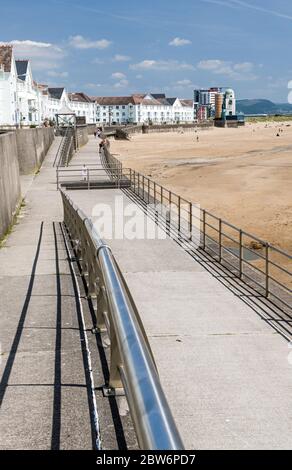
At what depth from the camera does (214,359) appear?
6574 mm

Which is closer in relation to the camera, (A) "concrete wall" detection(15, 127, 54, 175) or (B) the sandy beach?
(B) the sandy beach

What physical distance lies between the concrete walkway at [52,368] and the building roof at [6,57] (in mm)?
67293

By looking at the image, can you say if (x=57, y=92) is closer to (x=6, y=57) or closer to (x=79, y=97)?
(x=79, y=97)

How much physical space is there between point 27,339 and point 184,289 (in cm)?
396

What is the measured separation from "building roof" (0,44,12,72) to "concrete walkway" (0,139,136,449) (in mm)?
67293

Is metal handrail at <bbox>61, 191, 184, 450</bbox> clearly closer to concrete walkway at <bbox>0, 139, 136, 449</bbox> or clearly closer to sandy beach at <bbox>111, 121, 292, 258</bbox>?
concrete walkway at <bbox>0, 139, 136, 449</bbox>

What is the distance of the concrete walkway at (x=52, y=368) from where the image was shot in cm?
406

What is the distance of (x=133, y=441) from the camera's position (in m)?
3.91

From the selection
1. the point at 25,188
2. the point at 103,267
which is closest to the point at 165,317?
the point at 103,267

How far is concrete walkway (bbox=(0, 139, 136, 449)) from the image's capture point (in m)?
4.06

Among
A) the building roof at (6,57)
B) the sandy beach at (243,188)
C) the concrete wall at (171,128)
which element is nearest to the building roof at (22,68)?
the building roof at (6,57)

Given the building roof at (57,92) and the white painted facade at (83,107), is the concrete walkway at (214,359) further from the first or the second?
the white painted facade at (83,107)

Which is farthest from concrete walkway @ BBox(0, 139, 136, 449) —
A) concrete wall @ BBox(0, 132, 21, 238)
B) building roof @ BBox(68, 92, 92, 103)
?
building roof @ BBox(68, 92, 92, 103)

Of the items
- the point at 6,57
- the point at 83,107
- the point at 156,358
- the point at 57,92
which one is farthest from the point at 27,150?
the point at 83,107
